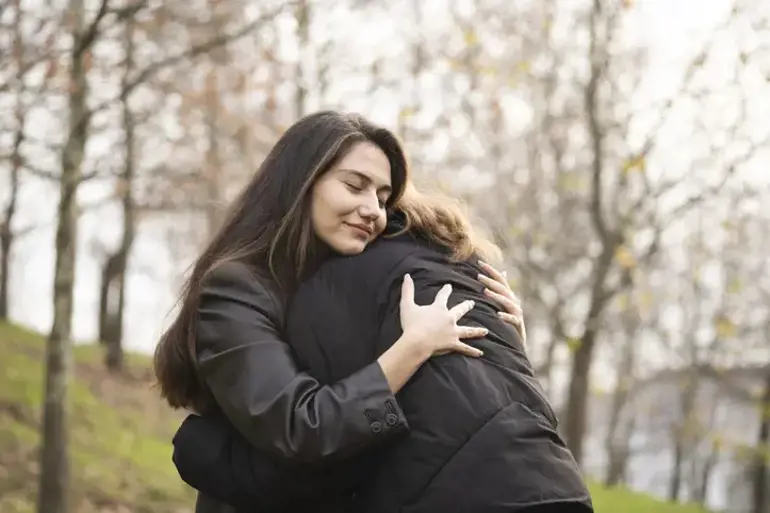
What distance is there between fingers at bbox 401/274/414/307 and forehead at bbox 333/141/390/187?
0.38 meters

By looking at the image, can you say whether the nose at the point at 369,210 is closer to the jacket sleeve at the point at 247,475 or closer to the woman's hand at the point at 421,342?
the woman's hand at the point at 421,342

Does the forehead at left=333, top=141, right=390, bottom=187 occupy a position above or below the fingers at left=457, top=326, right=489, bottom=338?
above

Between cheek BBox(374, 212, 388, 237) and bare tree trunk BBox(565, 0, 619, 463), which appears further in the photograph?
bare tree trunk BBox(565, 0, 619, 463)

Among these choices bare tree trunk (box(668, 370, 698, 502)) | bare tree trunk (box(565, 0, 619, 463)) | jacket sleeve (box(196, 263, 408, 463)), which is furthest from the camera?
bare tree trunk (box(668, 370, 698, 502))

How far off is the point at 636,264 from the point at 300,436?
31.3ft

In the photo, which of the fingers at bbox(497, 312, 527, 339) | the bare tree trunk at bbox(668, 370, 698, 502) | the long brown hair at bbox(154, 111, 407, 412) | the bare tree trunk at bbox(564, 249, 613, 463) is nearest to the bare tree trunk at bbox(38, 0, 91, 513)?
the long brown hair at bbox(154, 111, 407, 412)

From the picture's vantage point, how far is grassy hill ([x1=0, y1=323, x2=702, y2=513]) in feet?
31.4

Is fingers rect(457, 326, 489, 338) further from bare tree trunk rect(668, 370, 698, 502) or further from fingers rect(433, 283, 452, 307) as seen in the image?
bare tree trunk rect(668, 370, 698, 502)

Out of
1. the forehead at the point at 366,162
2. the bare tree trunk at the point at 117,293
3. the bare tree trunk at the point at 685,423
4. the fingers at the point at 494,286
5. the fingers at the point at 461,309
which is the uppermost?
the forehead at the point at 366,162

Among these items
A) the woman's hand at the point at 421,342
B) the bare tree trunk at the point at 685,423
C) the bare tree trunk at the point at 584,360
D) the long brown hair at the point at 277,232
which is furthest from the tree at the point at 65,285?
the bare tree trunk at the point at 685,423

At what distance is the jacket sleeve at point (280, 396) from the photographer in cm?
219

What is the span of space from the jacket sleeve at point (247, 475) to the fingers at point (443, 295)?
46 centimetres

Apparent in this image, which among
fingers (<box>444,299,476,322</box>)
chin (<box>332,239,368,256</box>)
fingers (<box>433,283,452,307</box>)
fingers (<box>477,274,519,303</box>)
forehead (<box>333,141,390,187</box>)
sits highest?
forehead (<box>333,141,390,187</box>)

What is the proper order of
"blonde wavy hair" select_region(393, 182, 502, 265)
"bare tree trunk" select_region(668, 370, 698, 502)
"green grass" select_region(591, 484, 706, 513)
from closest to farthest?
"blonde wavy hair" select_region(393, 182, 502, 265) → "green grass" select_region(591, 484, 706, 513) → "bare tree trunk" select_region(668, 370, 698, 502)
